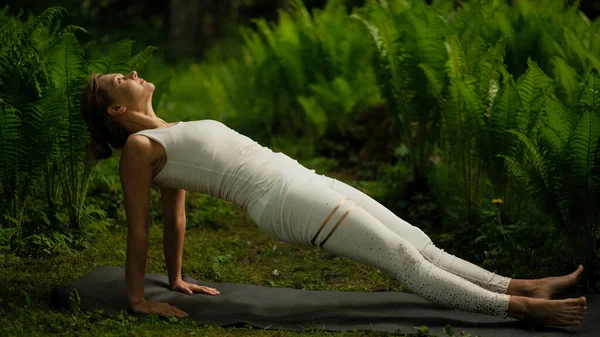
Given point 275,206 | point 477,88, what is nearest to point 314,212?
point 275,206

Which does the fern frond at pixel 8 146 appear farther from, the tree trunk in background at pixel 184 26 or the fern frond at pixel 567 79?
the tree trunk in background at pixel 184 26

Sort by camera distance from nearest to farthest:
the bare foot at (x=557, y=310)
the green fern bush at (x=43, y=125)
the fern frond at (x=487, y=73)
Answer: the bare foot at (x=557, y=310)
the green fern bush at (x=43, y=125)
the fern frond at (x=487, y=73)

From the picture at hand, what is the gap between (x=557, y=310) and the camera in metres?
3.26

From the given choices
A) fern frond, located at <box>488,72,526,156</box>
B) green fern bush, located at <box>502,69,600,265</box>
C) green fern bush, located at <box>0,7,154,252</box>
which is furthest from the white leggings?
green fern bush, located at <box>0,7,154,252</box>

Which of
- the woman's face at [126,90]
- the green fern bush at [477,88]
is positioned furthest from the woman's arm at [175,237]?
the green fern bush at [477,88]

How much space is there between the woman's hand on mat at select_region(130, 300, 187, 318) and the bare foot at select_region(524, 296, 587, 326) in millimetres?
1551

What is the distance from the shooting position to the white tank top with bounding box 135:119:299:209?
3604 millimetres

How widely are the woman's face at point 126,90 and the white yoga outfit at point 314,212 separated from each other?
19cm

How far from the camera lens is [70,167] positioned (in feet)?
14.8

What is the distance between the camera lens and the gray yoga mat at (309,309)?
343cm

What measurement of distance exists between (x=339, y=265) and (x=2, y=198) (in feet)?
6.30

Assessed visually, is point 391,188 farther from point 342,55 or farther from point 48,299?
point 48,299

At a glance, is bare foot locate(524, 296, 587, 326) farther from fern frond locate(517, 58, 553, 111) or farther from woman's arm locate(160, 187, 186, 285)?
woman's arm locate(160, 187, 186, 285)

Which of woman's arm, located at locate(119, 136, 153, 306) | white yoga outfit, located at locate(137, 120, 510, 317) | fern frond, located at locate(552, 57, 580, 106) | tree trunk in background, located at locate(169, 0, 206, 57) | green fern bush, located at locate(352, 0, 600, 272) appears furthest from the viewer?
tree trunk in background, located at locate(169, 0, 206, 57)
